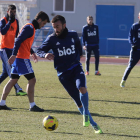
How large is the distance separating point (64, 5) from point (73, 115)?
997 inches

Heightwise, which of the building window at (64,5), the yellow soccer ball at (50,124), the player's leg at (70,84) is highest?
the building window at (64,5)

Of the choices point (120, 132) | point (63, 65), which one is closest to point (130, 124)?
point (120, 132)

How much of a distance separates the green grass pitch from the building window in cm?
2041

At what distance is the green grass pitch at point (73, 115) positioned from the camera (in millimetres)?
6273

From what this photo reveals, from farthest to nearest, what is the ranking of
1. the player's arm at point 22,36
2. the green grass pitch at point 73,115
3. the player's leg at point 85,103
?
the player's arm at point 22,36 → the player's leg at point 85,103 → the green grass pitch at point 73,115

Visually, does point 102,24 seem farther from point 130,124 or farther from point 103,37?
point 130,124

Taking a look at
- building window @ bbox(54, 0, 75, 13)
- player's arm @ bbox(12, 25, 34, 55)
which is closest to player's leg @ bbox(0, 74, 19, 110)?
player's arm @ bbox(12, 25, 34, 55)

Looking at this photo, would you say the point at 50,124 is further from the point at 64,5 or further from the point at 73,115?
the point at 64,5

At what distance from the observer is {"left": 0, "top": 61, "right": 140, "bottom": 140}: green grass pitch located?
627cm

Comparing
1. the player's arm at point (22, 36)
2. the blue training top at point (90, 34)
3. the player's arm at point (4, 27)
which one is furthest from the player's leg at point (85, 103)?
the blue training top at point (90, 34)

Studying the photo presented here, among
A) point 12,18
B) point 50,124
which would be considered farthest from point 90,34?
point 50,124

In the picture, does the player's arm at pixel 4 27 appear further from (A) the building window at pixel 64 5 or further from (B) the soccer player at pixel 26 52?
(A) the building window at pixel 64 5

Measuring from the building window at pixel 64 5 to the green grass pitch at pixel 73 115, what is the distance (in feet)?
67.0

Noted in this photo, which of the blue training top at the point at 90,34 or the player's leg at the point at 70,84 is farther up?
the blue training top at the point at 90,34
